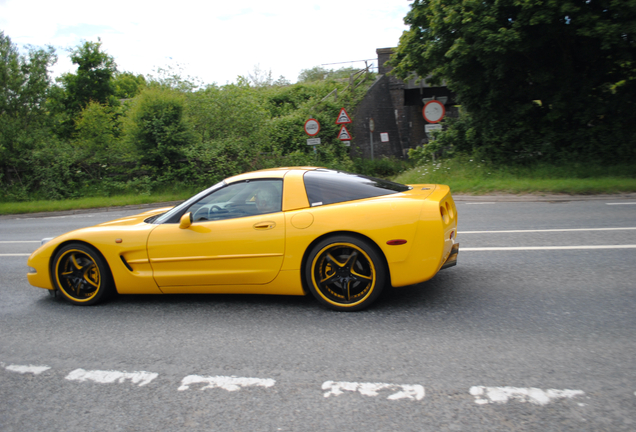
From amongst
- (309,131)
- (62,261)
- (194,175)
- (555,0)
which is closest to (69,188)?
(194,175)

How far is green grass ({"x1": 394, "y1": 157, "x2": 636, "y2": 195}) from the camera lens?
1214 cm

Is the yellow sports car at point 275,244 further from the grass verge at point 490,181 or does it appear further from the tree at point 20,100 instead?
the tree at point 20,100

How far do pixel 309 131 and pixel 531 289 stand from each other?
17.6 m

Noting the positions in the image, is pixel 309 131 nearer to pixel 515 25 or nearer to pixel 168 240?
pixel 515 25

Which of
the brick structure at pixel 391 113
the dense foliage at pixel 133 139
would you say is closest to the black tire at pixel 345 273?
the dense foliage at pixel 133 139

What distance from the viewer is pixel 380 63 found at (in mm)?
32156

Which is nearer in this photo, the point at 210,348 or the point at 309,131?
the point at 210,348

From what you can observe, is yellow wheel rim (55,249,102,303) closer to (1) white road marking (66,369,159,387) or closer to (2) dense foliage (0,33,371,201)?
(1) white road marking (66,369,159,387)

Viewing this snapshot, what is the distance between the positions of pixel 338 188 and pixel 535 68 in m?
13.0

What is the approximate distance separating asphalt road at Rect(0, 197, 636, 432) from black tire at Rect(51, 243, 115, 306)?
0.16 meters

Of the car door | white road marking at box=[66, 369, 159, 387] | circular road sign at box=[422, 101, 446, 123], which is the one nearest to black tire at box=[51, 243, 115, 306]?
the car door

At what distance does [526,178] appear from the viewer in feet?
46.5

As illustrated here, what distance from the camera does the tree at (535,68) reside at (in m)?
13.0

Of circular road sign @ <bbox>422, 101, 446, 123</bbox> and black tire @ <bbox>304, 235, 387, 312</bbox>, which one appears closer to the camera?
black tire @ <bbox>304, 235, 387, 312</bbox>
